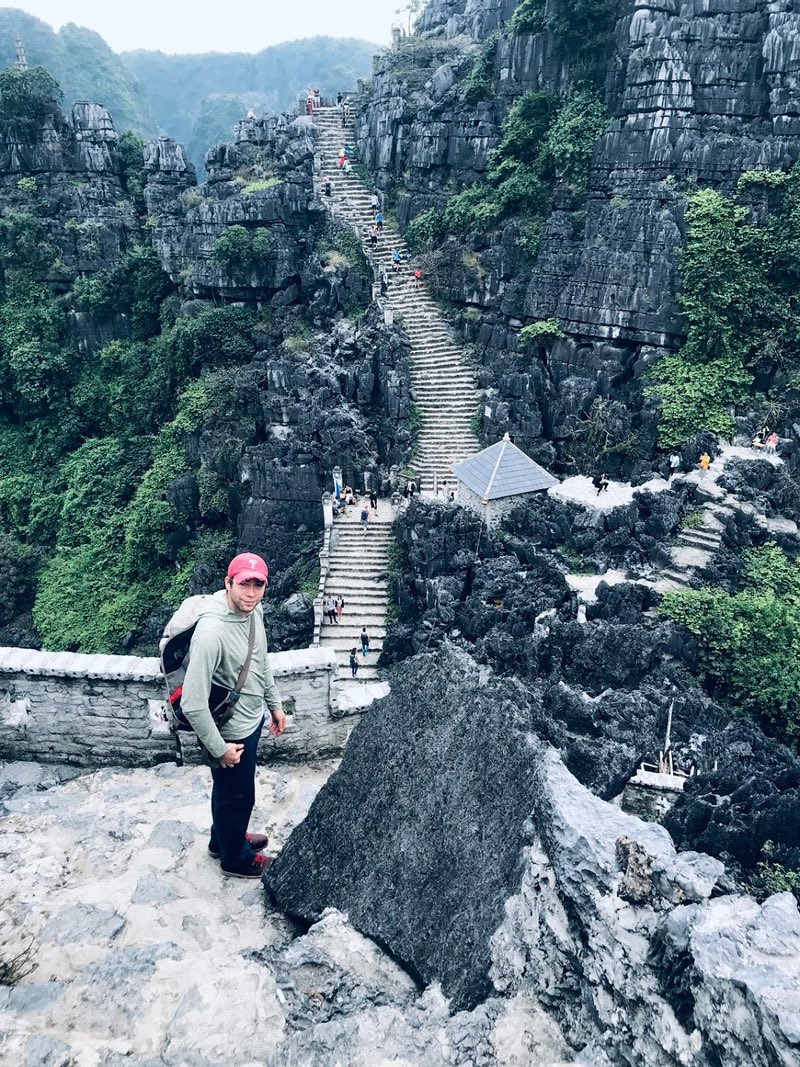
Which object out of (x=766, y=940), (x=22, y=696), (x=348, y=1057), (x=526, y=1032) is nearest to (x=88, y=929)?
(x=348, y=1057)

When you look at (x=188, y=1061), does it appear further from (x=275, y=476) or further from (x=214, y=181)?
(x=214, y=181)

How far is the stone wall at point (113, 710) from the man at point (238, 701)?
206 centimetres

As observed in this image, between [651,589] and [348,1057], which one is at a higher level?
[348,1057]

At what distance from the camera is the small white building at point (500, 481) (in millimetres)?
17031

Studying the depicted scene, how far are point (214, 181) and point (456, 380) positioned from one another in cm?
1176

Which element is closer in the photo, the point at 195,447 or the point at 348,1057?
the point at 348,1057

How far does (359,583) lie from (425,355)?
8.34 meters

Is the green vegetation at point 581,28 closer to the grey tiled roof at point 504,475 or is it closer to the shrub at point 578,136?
the shrub at point 578,136

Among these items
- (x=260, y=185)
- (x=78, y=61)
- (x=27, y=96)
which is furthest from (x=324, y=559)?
(x=78, y=61)

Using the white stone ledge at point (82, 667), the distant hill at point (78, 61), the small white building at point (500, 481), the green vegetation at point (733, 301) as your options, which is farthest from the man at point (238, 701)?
the distant hill at point (78, 61)

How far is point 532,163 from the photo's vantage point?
22.8 m

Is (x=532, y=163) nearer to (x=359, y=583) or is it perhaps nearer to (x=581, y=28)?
(x=581, y=28)

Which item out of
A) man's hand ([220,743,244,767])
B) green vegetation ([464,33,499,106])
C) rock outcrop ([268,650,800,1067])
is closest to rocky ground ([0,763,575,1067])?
rock outcrop ([268,650,800,1067])

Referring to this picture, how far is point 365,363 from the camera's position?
2167cm
